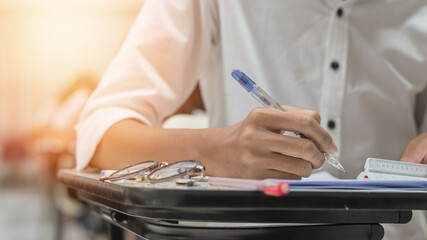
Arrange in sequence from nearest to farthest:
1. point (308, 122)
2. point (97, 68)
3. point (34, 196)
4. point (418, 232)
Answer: point (308, 122), point (418, 232), point (97, 68), point (34, 196)

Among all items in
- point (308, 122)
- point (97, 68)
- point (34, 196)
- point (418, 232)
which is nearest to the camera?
point (308, 122)

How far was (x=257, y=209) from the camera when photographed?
40 cm

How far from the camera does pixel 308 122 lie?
543mm

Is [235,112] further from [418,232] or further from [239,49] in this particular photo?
[418,232]

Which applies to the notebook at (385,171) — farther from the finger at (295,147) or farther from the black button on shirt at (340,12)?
the black button on shirt at (340,12)

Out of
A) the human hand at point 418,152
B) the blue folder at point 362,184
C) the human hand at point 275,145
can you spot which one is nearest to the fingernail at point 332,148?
the human hand at point 275,145

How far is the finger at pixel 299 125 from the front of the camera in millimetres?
544

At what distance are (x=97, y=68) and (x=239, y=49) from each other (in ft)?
18.0

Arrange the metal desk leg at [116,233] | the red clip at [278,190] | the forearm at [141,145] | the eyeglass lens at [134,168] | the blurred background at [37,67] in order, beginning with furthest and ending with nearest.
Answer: the blurred background at [37,67] → the metal desk leg at [116,233] → the forearm at [141,145] → the eyeglass lens at [134,168] → the red clip at [278,190]

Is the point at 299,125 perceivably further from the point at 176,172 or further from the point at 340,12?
the point at 340,12

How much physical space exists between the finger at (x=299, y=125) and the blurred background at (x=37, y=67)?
5145mm

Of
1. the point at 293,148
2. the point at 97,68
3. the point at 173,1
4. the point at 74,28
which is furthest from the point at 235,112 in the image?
the point at 74,28

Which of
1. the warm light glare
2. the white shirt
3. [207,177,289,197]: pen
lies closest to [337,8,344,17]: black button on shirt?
the white shirt

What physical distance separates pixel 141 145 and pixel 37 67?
22.2 feet
